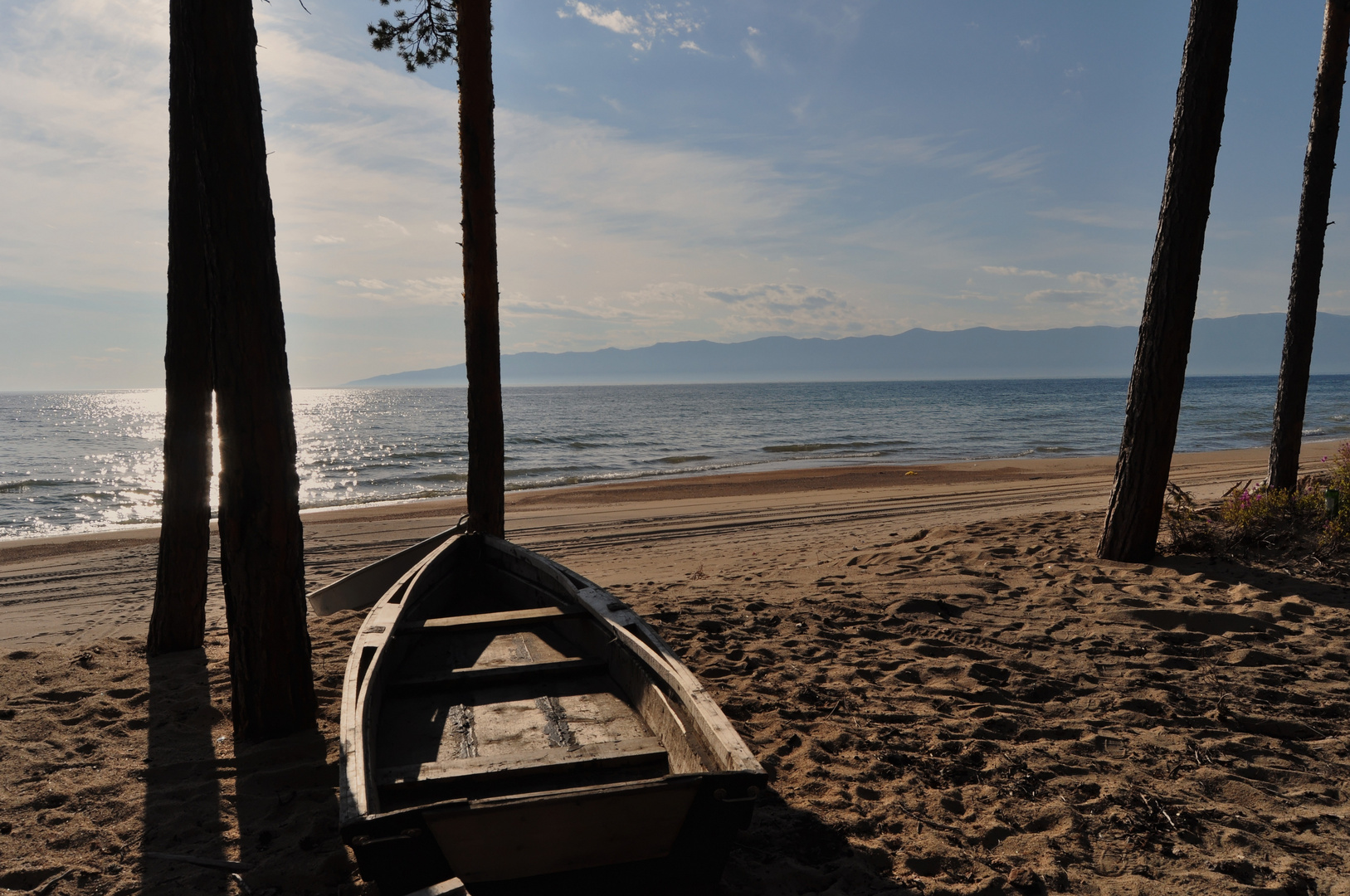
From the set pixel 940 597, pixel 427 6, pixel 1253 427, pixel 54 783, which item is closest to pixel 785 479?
pixel 940 597

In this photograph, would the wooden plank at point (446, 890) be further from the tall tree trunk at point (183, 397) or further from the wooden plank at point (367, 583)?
the wooden plank at point (367, 583)

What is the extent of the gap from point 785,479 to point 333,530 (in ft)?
34.5

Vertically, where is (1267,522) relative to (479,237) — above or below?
below

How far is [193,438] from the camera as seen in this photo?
514cm

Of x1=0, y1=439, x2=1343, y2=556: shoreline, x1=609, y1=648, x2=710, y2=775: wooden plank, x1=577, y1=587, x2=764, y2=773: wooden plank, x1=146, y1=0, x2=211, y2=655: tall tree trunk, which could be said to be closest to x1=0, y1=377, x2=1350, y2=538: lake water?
x1=0, y1=439, x2=1343, y2=556: shoreline

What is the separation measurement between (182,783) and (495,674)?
61.8 inches

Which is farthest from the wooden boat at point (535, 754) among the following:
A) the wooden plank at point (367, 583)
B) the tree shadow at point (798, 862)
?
the wooden plank at point (367, 583)

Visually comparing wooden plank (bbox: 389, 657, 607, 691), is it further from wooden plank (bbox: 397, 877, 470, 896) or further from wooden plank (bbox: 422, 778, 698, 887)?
wooden plank (bbox: 397, 877, 470, 896)

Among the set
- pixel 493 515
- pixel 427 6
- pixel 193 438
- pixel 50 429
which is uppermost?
pixel 427 6

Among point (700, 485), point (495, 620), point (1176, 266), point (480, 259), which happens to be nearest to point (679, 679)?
point (495, 620)

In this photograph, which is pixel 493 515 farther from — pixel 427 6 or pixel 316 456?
pixel 316 456

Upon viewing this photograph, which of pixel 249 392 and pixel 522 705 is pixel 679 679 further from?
pixel 249 392

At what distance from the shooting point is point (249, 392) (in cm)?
375

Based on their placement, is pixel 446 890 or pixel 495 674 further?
pixel 495 674
